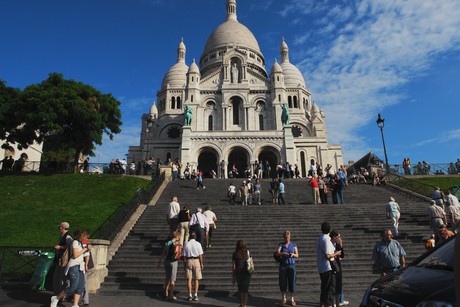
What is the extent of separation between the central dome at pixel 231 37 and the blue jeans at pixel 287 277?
52499mm

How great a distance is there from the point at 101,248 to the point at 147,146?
110ft

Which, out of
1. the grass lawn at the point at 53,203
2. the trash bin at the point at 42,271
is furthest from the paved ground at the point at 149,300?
the grass lawn at the point at 53,203

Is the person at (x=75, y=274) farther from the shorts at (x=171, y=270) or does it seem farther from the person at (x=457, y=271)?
the person at (x=457, y=271)

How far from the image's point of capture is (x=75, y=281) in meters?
5.96

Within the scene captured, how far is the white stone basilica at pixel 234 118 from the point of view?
33375 mm

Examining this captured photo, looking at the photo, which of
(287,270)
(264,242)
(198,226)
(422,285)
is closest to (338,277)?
(287,270)

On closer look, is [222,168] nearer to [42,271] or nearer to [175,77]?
[42,271]

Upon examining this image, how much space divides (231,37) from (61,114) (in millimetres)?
39223

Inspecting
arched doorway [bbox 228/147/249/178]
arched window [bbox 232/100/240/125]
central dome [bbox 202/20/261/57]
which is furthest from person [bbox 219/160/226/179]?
central dome [bbox 202/20/261/57]

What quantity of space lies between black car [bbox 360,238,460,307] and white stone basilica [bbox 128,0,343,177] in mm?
28516

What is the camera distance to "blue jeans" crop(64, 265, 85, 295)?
232 inches

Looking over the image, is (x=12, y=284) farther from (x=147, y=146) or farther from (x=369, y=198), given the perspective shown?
(x=147, y=146)

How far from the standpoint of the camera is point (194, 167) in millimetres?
32156

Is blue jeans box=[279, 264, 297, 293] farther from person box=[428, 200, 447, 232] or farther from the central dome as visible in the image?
the central dome
